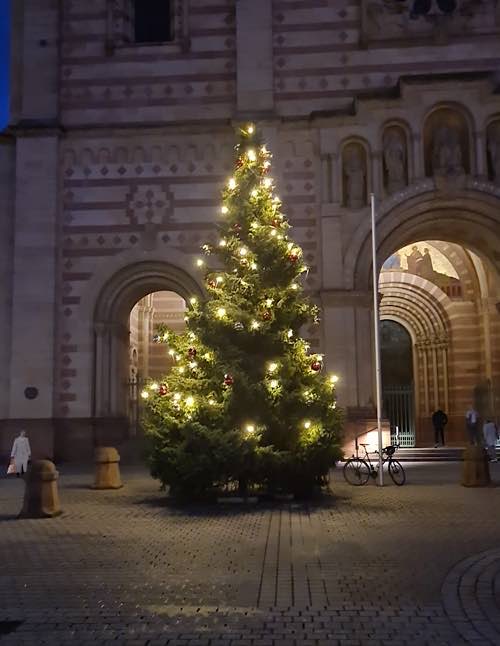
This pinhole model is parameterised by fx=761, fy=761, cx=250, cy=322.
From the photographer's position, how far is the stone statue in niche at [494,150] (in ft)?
76.4

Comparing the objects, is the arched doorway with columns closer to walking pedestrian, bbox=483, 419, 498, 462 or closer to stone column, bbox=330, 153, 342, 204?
stone column, bbox=330, 153, 342, 204

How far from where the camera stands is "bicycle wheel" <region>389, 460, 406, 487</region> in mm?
16744

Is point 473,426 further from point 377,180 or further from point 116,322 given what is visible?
point 116,322

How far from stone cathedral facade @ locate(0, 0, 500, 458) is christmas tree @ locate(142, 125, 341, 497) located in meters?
8.11

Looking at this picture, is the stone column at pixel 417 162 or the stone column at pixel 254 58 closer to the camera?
the stone column at pixel 417 162

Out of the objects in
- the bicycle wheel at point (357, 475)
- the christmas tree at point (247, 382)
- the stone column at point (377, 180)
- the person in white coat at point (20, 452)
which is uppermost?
the stone column at point (377, 180)

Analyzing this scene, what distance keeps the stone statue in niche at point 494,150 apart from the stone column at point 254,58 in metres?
6.88

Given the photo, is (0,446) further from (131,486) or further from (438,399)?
(438,399)

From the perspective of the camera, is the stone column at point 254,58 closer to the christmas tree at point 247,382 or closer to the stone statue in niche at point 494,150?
the stone statue in niche at point 494,150

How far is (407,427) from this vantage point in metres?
31.8

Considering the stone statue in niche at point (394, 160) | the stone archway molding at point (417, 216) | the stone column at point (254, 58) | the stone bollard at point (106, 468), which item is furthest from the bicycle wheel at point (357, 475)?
the stone column at point (254, 58)

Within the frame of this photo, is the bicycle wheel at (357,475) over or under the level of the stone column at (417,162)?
under

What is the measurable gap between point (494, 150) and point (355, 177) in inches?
170

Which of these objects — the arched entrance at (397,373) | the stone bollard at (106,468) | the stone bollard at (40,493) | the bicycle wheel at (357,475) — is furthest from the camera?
the arched entrance at (397,373)
